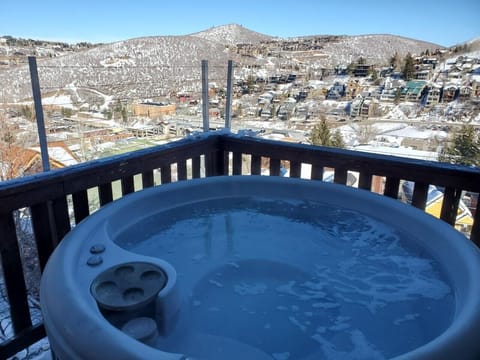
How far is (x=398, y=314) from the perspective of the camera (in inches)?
47.9

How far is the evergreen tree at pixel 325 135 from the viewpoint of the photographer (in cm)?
324

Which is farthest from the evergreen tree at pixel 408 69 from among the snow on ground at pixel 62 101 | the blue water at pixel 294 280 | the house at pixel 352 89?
the snow on ground at pixel 62 101

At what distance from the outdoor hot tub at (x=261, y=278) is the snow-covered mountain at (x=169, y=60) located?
1.08 metres

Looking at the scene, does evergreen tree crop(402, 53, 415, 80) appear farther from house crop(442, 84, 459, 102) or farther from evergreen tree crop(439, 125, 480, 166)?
evergreen tree crop(439, 125, 480, 166)

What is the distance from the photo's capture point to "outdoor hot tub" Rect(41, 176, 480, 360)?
37.3 inches

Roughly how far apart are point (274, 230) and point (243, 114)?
159cm

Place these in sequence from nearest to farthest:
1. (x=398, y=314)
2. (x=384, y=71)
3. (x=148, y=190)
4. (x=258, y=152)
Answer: (x=398, y=314)
(x=148, y=190)
(x=258, y=152)
(x=384, y=71)

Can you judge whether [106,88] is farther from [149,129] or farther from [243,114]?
[243,114]

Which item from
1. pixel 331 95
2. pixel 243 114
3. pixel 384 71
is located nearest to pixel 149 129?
pixel 243 114

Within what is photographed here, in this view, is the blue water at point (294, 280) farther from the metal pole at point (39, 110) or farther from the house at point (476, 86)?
the house at point (476, 86)

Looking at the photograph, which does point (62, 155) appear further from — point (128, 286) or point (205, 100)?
point (128, 286)

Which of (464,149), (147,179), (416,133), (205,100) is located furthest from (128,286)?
(416,133)

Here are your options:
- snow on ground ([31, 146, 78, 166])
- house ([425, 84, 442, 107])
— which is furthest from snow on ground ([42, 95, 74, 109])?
house ([425, 84, 442, 107])

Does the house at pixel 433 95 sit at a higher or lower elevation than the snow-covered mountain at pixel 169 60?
lower
